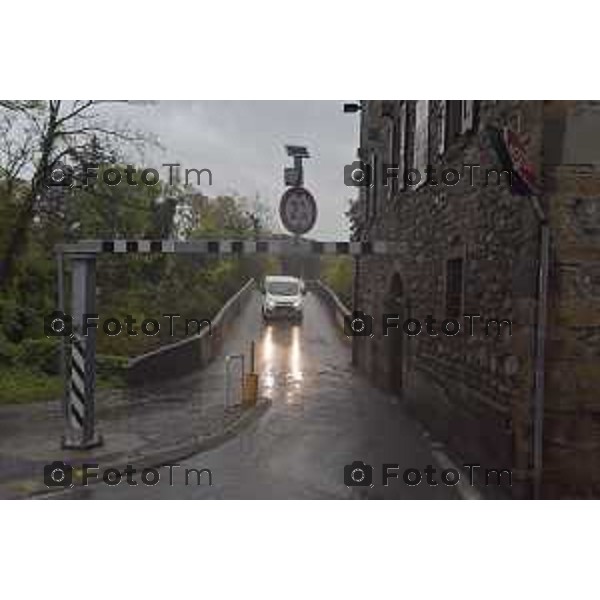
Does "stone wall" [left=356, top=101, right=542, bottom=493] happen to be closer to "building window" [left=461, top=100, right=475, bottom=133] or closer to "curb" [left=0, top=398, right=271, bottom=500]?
"building window" [left=461, top=100, right=475, bottom=133]

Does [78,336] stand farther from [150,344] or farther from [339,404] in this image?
[150,344]

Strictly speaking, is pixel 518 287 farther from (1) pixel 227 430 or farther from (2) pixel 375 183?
(2) pixel 375 183

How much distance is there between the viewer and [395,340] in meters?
14.9

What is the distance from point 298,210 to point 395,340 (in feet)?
24.5

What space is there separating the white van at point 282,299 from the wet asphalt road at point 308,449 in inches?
310

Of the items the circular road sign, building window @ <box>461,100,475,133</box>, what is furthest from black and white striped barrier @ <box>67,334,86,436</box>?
building window @ <box>461,100,475,133</box>

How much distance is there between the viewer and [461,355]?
931 centimetres

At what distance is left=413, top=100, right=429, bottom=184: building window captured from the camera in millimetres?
11375

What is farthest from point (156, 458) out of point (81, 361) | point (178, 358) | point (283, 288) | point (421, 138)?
point (283, 288)

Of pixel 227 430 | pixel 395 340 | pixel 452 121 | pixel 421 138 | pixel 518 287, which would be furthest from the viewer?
pixel 395 340

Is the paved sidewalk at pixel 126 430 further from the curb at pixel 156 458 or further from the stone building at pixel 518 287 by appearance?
the stone building at pixel 518 287

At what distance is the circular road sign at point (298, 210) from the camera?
791 cm

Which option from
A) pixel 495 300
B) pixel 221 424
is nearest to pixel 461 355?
pixel 495 300

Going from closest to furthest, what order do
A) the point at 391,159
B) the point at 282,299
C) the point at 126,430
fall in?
the point at 126,430, the point at 391,159, the point at 282,299
